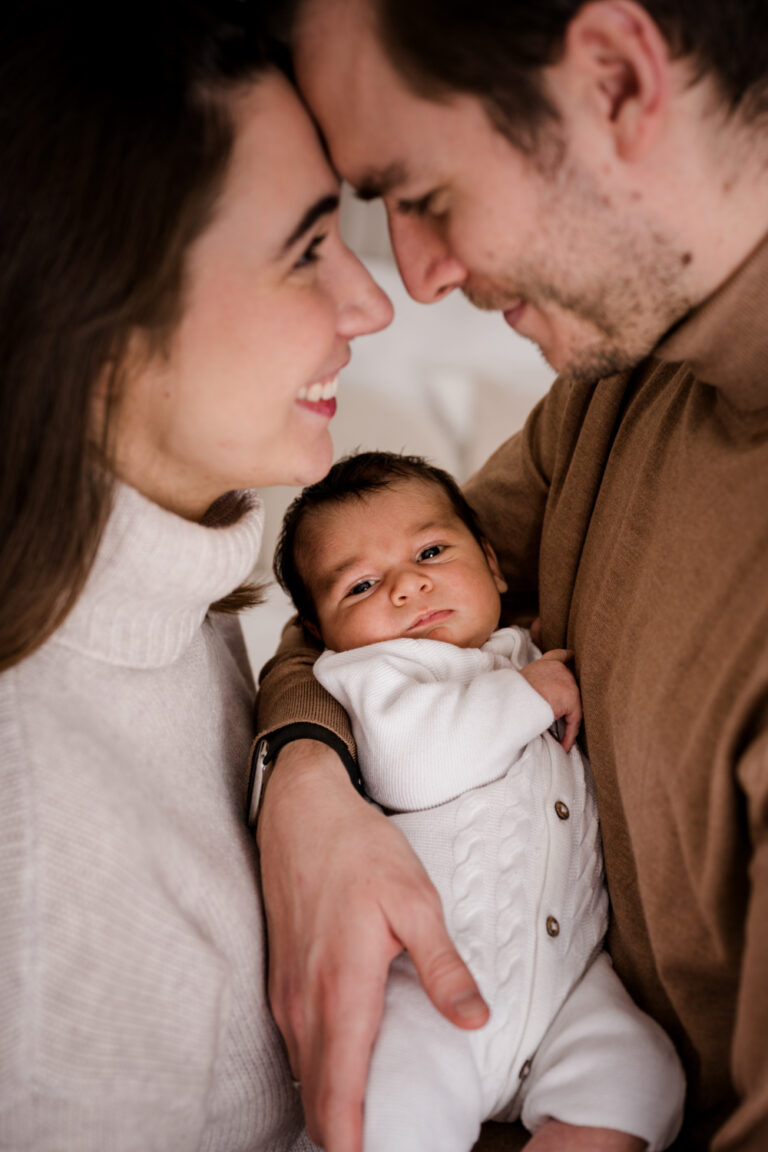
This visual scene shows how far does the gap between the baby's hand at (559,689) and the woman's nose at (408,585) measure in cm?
23

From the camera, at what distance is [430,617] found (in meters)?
1.37

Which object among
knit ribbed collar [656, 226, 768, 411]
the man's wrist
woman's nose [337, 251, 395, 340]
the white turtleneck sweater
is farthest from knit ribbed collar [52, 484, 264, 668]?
knit ribbed collar [656, 226, 768, 411]

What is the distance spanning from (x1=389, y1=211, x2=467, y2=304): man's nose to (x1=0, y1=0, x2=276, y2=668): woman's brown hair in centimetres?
23

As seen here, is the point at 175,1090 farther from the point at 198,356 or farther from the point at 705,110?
the point at 705,110

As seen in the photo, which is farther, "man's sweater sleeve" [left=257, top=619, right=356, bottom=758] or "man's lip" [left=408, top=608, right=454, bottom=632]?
"man's lip" [left=408, top=608, right=454, bottom=632]

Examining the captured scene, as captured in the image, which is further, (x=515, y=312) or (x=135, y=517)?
(x=515, y=312)

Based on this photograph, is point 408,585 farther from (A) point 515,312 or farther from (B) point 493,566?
(A) point 515,312

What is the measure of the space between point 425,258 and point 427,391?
4.30 ft

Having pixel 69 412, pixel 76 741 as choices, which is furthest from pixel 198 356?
pixel 76 741

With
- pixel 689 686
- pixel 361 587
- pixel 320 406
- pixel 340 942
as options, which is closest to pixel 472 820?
pixel 340 942

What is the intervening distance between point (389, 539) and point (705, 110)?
0.73 meters

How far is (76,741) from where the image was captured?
892 millimetres

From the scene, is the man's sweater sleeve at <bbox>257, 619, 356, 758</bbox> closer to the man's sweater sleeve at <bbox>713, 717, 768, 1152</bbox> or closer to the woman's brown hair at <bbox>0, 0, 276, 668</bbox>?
the woman's brown hair at <bbox>0, 0, 276, 668</bbox>

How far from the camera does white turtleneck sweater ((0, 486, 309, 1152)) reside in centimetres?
80
